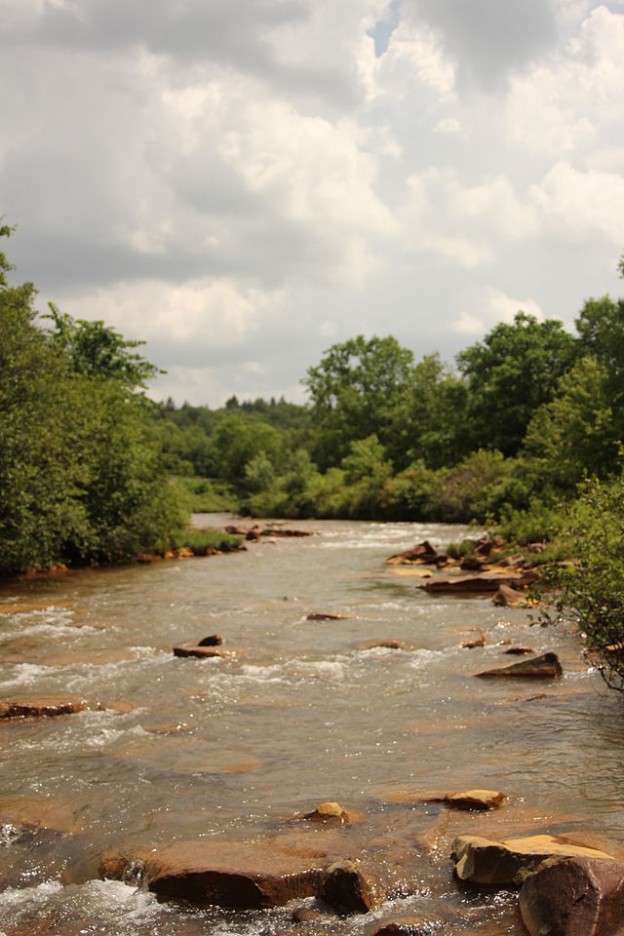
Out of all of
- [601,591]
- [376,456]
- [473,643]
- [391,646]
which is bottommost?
[391,646]

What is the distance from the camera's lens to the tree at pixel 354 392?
3174 inches

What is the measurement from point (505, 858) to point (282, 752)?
3637 millimetres

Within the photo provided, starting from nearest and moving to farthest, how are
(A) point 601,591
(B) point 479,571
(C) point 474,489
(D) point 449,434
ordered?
1. (A) point 601,591
2. (B) point 479,571
3. (C) point 474,489
4. (D) point 449,434

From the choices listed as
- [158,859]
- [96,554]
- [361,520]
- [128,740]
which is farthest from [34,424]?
[361,520]

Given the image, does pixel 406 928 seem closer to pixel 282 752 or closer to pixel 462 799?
pixel 462 799

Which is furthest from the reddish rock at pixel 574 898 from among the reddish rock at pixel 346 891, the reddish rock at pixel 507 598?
the reddish rock at pixel 507 598

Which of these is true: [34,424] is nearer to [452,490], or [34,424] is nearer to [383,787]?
[383,787]

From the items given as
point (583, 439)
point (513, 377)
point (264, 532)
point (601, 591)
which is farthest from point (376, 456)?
point (601, 591)

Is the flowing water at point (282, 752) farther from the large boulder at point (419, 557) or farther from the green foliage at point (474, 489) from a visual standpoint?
the green foliage at point (474, 489)

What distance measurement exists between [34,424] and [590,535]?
53.4ft

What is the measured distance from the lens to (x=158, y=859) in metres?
5.94

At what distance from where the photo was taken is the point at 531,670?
456 inches

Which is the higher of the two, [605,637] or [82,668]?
[605,637]

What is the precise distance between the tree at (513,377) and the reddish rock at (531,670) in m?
44.6
